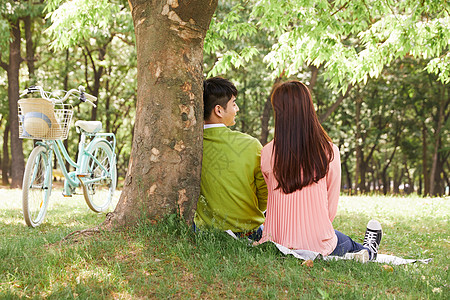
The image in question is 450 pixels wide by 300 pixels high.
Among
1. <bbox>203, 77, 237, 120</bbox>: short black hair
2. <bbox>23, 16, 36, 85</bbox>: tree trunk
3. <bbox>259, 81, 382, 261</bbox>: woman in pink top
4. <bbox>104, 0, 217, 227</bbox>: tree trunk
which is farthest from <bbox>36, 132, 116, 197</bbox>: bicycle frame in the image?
<bbox>23, 16, 36, 85</bbox>: tree trunk

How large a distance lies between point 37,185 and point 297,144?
3.69 meters

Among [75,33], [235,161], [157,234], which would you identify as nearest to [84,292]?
[157,234]

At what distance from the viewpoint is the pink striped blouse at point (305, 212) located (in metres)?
3.61

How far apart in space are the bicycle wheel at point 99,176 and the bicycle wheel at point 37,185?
0.56 metres

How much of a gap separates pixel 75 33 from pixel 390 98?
17.4 metres

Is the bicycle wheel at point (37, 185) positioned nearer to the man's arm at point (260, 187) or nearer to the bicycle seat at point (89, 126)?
the bicycle seat at point (89, 126)

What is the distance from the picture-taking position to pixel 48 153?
5.60 metres

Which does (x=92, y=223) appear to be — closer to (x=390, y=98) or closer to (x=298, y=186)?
(x=298, y=186)

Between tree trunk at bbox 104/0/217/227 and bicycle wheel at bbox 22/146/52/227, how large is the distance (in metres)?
1.93

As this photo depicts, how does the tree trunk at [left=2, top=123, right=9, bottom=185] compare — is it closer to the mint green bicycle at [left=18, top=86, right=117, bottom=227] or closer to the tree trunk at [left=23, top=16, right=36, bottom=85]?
the tree trunk at [left=23, top=16, right=36, bottom=85]

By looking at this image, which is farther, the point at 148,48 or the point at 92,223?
the point at 92,223

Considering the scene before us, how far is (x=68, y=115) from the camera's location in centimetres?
559

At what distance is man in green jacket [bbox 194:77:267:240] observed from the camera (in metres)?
3.90

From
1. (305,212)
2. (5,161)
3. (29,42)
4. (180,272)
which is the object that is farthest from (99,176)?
(5,161)
